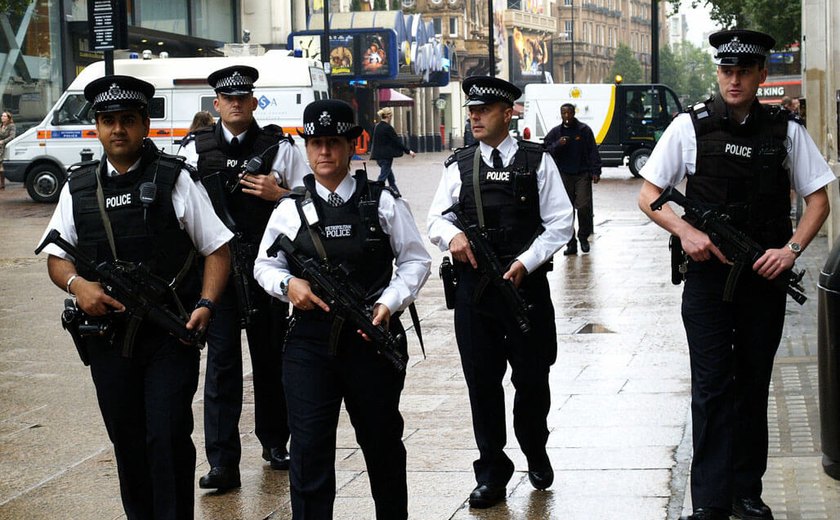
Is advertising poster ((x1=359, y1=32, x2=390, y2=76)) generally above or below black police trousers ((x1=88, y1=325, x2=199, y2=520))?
above

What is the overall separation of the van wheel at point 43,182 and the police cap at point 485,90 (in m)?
21.9

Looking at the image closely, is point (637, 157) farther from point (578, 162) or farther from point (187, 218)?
point (187, 218)

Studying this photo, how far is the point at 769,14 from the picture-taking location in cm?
3478

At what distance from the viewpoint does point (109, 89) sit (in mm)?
4996

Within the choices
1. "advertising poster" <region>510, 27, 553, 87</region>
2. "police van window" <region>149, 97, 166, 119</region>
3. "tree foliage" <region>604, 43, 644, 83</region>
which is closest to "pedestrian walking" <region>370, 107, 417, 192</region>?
"police van window" <region>149, 97, 166, 119</region>

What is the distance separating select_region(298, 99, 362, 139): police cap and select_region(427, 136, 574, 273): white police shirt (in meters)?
1.16

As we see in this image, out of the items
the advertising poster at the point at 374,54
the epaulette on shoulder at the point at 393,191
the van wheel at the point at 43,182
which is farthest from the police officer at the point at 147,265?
the advertising poster at the point at 374,54

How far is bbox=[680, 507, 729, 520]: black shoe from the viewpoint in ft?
17.6

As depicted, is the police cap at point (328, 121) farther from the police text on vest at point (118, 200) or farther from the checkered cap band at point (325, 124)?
the police text on vest at point (118, 200)

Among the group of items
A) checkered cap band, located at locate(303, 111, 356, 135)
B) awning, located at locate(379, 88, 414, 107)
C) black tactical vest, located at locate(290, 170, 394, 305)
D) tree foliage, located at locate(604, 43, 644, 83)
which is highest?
tree foliage, located at locate(604, 43, 644, 83)

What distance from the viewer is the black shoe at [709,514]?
5.37 meters

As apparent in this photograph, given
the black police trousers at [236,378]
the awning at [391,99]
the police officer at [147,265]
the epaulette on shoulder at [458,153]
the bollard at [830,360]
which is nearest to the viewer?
the police officer at [147,265]

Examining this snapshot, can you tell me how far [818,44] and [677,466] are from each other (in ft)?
40.2

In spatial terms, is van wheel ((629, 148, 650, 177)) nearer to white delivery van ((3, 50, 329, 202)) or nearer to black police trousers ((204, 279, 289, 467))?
white delivery van ((3, 50, 329, 202))
